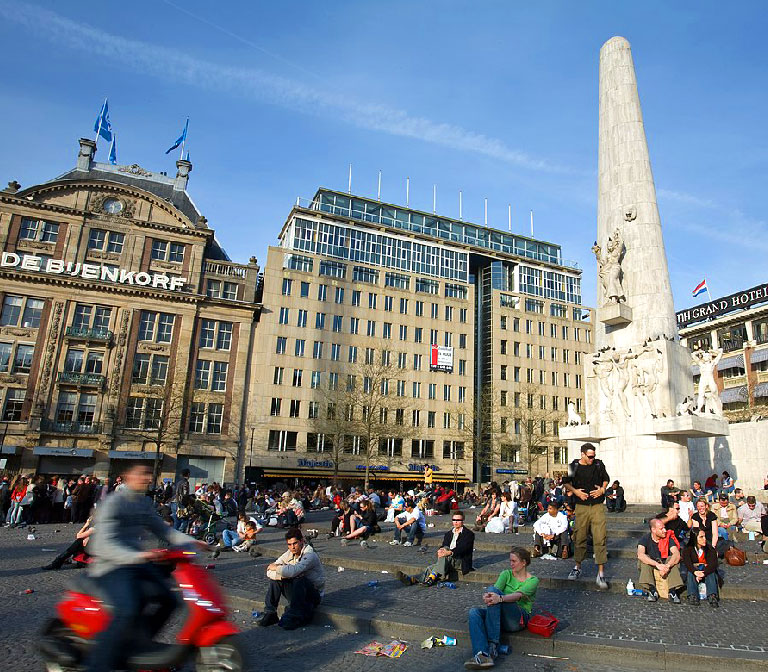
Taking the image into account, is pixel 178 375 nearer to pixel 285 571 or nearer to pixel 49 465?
pixel 49 465

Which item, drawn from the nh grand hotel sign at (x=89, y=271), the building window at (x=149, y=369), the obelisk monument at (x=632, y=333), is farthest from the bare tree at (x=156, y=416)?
the obelisk monument at (x=632, y=333)

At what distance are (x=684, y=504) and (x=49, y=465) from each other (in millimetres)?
43711

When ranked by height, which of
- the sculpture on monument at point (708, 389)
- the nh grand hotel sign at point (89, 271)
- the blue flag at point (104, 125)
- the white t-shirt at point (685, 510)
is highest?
the blue flag at point (104, 125)

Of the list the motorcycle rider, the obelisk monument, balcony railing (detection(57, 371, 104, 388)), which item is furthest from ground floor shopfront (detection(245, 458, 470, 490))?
the motorcycle rider

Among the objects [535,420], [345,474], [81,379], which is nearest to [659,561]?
[345,474]

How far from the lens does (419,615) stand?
7.79 m

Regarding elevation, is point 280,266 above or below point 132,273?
above

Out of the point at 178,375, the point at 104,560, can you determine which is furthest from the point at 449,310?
the point at 104,560

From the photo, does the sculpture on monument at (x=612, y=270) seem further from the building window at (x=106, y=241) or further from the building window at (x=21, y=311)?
the building window at (x=21, y=311)

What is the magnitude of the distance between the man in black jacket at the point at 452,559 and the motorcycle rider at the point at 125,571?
6231 millimetres

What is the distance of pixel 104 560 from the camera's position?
A: 467 centimetres

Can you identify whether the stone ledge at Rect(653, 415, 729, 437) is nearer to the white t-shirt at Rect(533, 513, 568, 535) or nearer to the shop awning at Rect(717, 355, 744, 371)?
the white t-shirt at Rect(533, 513, 568, 535)

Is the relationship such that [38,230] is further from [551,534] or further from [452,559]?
[551,534]

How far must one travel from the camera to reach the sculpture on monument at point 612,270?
1992 cm
